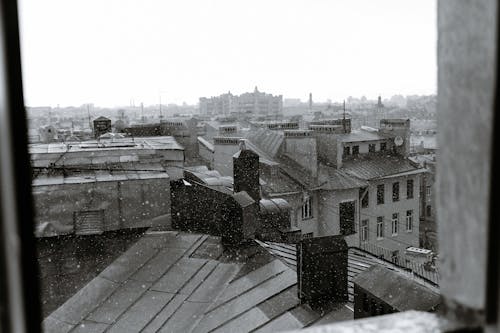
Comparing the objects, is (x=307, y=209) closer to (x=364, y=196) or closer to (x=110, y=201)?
(x=364, y=196)

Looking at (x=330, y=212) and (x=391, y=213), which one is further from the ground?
(x=330, y=212)

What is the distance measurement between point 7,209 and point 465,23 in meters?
0.99

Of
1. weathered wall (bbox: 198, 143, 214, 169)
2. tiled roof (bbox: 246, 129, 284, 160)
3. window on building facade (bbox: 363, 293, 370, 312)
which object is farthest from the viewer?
weathered wall (bbox: 198, 143, 214, 169)

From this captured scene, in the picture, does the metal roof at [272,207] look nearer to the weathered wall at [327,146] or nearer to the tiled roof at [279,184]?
the tiled roof at [279,184]

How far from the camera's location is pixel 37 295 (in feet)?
→ 3.12

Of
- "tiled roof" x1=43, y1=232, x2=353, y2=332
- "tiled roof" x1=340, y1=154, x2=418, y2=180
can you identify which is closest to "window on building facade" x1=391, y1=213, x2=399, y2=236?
"tiled roof" x1=340, y1=154, x2=418, y2=180

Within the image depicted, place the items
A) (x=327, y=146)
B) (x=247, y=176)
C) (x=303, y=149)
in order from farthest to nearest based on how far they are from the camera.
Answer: (x=327, y=146), (x=303, y=149), (x=247, y=176)

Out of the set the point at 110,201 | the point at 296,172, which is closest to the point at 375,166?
the point at 296,172

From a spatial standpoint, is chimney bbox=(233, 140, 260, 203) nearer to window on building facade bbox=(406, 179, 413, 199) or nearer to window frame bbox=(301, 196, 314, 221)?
window frame bbox=(301, 196, 314, 221)

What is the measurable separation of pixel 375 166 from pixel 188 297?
64.4 feet

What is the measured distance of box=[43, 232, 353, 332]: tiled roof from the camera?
20.7ft

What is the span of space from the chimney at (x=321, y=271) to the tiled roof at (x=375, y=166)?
57.9 ft

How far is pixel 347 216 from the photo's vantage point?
76.6ft

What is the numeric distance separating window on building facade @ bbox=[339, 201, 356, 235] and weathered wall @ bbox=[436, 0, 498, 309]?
72.3 feet
